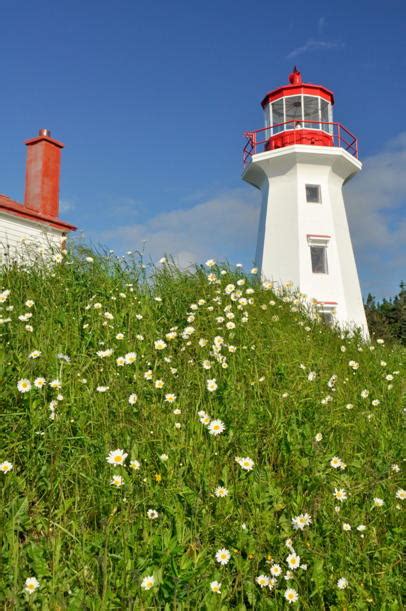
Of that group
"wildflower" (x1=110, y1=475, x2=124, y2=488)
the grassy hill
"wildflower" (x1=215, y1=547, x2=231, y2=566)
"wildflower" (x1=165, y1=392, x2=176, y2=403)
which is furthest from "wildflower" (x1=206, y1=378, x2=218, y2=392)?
"wildflower" (x1=215, y1=547, x2=231, y2=566)

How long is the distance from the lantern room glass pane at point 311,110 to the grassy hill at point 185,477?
1857cm

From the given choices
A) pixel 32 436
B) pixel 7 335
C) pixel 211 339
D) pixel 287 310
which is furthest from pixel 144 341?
pixel 287 310

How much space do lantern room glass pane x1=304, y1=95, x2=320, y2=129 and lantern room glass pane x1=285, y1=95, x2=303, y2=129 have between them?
9.9 inches

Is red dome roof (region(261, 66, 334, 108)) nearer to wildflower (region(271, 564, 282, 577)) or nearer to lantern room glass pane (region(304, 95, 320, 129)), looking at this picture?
lantern room glass pane (region(304, 95, 320, 129))

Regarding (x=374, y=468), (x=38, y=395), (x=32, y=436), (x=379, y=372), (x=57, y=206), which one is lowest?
(x=374, y=468)

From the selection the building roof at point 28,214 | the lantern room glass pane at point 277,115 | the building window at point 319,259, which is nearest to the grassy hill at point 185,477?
the building roof at point 28,214

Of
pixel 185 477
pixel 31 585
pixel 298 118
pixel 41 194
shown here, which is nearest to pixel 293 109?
pixel 298 118

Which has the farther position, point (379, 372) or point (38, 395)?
point (379, 372)

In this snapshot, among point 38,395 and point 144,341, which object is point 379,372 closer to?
point 144,341

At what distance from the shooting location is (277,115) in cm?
2256

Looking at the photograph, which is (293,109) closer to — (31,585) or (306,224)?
(306,224)

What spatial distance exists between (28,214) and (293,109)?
1242 cm

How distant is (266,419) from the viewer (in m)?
4.23

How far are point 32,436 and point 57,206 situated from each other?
15.3 meters
